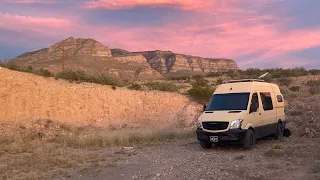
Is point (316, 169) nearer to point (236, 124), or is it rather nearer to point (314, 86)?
point (236, 124)

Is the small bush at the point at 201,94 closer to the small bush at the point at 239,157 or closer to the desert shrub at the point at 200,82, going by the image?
the desert shrub at the point at 200,82

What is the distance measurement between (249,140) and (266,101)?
2.62 meters

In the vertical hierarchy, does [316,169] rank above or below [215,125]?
below

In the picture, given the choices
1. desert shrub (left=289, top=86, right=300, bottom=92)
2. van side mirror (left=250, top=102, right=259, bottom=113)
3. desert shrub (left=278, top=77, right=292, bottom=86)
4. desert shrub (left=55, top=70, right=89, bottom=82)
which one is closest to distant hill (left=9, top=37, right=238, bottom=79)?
desert shrub (left=278, top=77, right=292, bottom=86)

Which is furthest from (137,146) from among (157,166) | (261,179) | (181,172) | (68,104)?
(68,104)

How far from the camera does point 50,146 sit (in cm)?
1730

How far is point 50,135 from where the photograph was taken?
21.8m

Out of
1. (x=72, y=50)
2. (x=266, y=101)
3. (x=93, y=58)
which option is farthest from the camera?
(x=72, y=50)

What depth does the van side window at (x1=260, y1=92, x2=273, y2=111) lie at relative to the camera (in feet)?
53.1

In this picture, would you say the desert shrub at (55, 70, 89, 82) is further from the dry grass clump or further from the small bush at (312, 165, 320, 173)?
the small bush at (312, 165, 320, 173)

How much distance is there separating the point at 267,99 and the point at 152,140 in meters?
5.72

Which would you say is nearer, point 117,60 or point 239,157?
point 239,157

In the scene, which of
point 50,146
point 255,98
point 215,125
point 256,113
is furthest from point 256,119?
point 50,146

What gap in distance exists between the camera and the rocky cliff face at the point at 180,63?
372 ft
